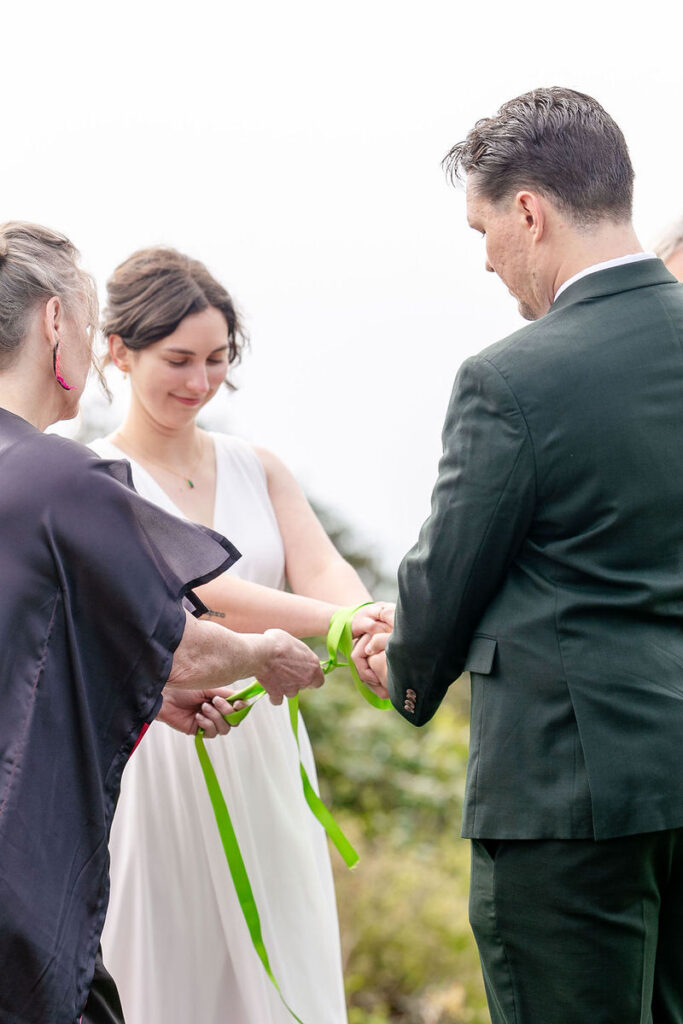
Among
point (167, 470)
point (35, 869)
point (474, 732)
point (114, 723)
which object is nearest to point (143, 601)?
point (114, 723)

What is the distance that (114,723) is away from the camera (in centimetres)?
238

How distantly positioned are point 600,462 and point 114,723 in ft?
3.53

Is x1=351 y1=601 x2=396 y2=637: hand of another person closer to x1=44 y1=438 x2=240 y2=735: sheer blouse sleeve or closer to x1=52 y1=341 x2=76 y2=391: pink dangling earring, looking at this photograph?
x1=44 y1=438 x2=240 y2=735: sheer blouse sleeve

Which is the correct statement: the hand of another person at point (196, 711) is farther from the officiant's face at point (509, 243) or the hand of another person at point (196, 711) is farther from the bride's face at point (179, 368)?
the officiant's face at point (509, 243)

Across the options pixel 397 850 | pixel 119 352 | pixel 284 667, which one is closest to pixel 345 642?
pixel 284 667

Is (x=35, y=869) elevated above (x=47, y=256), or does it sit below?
below

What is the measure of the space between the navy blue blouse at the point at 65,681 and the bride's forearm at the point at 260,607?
104 cm

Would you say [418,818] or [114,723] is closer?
[114,723]

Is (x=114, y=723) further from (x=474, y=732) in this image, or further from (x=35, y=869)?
(x=474, y=732)

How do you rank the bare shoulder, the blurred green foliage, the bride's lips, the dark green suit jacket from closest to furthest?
the dark green suit jacket
the bride's lips
the bare shoulder
the blurred green foliage

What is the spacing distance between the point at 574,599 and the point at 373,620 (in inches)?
48.0

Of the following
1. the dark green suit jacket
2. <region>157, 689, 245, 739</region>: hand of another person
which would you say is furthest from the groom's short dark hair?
<region>157, 689, 245, 739</region>: hand of another person

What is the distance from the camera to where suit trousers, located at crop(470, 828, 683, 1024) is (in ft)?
7.16

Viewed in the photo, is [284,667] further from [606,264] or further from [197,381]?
[606,264]
